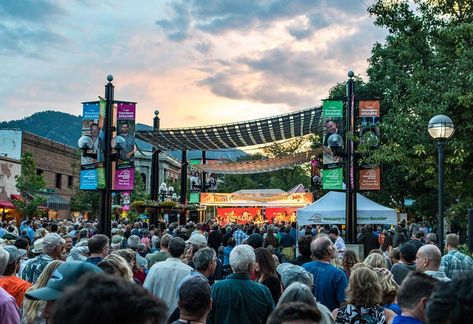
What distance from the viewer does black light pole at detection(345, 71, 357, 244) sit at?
16859 millimetres

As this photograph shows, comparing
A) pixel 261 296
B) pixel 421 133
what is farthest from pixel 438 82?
pixel 261 296

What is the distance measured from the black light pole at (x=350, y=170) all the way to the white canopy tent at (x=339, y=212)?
1.58ft

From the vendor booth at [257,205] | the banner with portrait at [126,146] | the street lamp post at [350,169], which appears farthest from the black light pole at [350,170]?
the vendor booth at [257,205]

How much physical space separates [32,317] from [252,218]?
41778 millimetres

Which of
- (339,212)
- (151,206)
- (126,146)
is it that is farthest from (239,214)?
(126,146)

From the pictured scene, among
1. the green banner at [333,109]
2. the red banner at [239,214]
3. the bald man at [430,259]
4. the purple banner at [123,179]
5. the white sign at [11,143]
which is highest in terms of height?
the white sign at [11,143]

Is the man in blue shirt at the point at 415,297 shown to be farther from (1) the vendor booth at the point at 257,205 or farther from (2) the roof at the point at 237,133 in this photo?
(1) the vendor booth at the point at 257,205

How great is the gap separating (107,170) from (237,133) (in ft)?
36.2

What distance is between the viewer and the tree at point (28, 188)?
3897 cm

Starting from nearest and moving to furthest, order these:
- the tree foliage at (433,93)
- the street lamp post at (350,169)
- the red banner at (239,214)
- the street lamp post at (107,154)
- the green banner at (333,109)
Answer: the tree foliage at (433,93), the street lamp post at (107,154), the street lamp post at (350,169), the green banner at (333,109), the red banner at (239,214)

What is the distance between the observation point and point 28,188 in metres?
41.1

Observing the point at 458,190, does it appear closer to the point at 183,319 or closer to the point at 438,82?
the point at 438,82

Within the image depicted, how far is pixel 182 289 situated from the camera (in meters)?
4.64

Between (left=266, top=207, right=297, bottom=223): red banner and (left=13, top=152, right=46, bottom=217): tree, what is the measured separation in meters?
16.8
